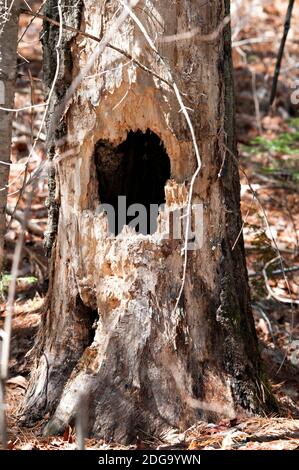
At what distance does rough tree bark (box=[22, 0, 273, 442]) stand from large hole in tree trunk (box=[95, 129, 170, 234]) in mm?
117

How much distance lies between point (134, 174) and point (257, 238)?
176 cm

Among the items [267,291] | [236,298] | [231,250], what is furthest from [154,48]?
[267,291]

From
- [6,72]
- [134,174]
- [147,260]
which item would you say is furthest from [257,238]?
[6,72]

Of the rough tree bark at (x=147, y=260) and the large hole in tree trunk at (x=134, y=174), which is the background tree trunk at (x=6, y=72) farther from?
the large hole in tree trunk at (x=134, y=174)

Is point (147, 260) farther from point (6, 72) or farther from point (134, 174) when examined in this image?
point (6, 72)

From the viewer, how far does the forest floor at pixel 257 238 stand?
3463mm

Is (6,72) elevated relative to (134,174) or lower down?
elevated

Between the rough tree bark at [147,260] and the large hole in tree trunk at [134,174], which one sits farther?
the large hole in tree trunk at [134,174]

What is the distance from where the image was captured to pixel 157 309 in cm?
349

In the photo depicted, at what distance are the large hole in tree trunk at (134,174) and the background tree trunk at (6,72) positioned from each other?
0.50m

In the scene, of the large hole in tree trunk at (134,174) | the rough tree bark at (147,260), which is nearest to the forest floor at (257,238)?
the rough tree bark at (147,260)

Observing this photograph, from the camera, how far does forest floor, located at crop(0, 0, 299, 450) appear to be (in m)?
3.46

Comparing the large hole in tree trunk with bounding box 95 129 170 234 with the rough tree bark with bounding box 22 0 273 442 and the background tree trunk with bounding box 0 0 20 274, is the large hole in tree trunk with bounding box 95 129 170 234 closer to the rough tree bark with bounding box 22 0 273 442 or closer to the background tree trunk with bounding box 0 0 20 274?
the rough tree bark with bounding box 22 0 273 442

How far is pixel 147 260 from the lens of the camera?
347 centimetres
